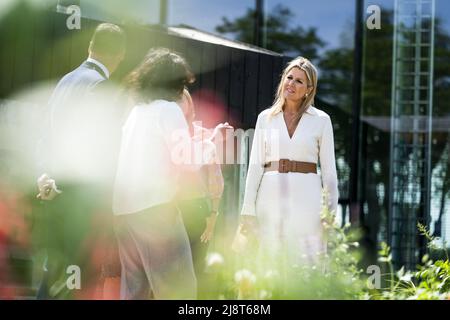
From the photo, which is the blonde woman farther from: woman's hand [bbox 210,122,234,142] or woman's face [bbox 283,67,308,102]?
woman's hand [bbox 210,122,234,142]

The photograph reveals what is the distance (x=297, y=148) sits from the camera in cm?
414

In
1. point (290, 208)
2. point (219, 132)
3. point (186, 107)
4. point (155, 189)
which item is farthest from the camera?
point (219, 132)

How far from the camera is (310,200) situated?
4.18 meters

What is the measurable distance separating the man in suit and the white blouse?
1.98 feet

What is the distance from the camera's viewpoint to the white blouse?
4.14m

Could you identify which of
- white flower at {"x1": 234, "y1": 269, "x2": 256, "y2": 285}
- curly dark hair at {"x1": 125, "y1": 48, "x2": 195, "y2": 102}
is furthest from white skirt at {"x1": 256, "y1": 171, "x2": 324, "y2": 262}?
white flower at {"x1": 234, "y1": 269, "x2": 256, "y2": 285}

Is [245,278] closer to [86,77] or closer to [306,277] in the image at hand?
[306,277]

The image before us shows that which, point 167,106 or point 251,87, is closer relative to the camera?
point 167,106

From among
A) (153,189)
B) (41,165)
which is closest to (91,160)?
(41,165)

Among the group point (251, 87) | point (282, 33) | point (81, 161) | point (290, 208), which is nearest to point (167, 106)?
point (290, 208)

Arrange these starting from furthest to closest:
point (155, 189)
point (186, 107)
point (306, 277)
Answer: point (186, 107), point (155, 189), point (306, 277)

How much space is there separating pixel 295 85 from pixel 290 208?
0.50 meters

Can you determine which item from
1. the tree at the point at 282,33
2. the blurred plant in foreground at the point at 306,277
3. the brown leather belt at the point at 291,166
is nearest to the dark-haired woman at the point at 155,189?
the brown leather belt at the point at 291,166
